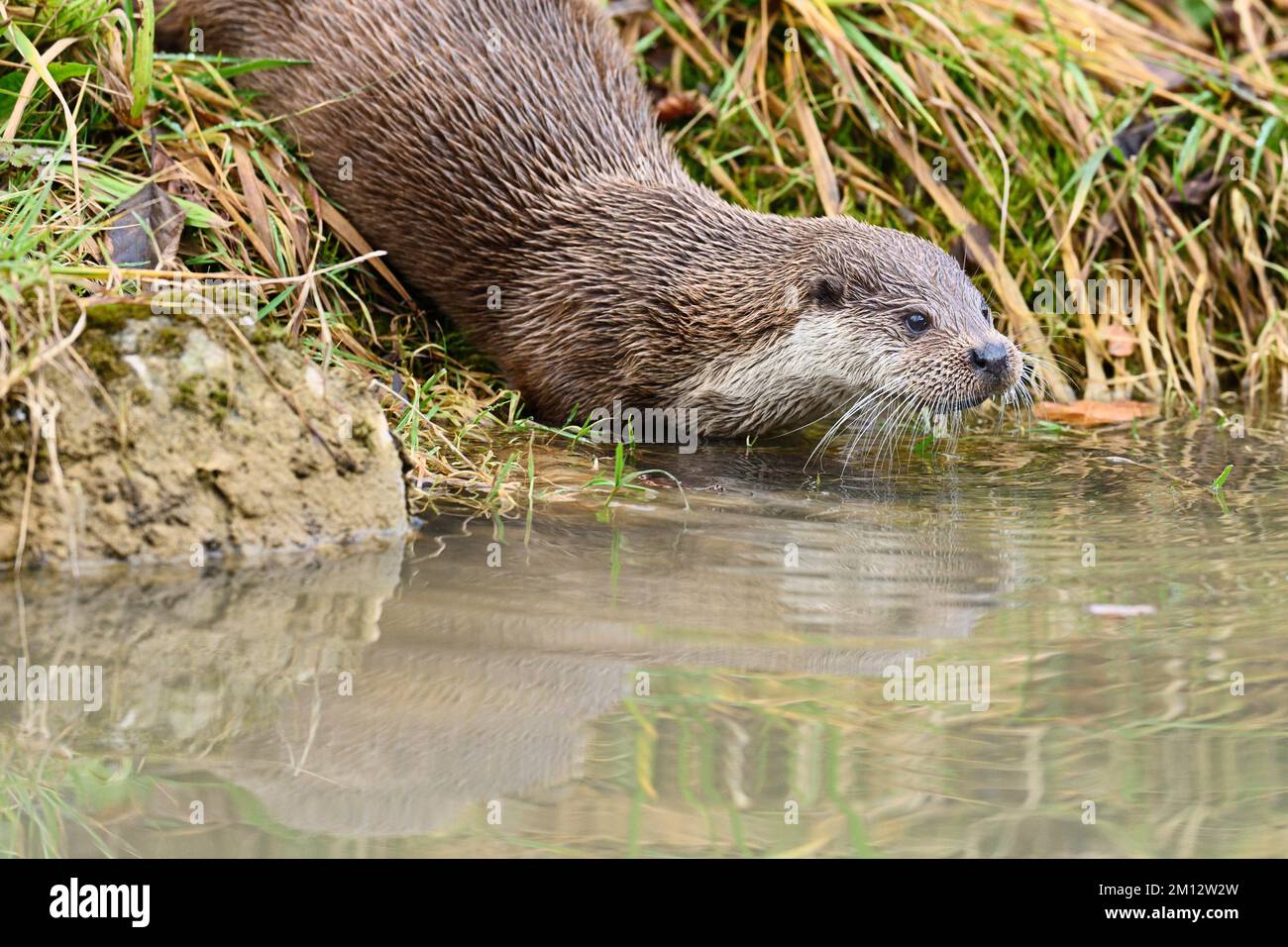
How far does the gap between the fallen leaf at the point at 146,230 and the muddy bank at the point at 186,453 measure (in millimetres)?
620

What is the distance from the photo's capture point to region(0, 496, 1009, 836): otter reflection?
1.68 metres

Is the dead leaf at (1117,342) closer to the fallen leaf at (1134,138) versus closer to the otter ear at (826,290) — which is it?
the fallen leaf at (1134,138)

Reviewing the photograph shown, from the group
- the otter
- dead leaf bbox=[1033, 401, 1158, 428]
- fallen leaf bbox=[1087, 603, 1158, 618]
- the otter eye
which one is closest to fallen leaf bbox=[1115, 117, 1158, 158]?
dead leaf bbox=[1033, 401, 1158, 428]

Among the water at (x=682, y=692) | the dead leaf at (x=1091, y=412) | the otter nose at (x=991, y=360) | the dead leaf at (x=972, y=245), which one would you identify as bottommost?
the water at (x=682, y=692)

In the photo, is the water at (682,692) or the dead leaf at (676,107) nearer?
the water at (682,692)

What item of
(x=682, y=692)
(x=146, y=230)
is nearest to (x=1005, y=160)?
(x=146, y=230)

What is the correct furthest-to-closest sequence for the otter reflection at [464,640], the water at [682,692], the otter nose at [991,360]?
the otter nose at [991,360] < the otter reflection at [464,640] < the water at [682,692]

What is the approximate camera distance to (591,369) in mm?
3602

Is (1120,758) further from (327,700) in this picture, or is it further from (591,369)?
(591,369)

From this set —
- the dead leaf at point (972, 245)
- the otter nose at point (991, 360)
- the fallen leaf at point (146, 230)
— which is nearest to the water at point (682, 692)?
the otter nose at point (991, 360)

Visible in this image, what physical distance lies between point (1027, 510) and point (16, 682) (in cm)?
185

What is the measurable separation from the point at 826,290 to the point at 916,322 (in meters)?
0.21

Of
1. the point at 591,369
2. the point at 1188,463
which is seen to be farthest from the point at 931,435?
the point at 591,369

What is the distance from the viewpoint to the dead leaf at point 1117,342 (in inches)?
166
